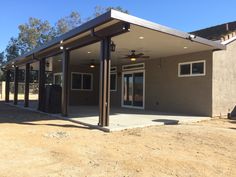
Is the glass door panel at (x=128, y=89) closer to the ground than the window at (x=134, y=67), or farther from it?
closer to the ground

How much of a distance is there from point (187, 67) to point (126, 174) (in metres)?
8.78

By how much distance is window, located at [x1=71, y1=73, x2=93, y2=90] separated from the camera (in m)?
18.2

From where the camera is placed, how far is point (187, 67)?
12109mm

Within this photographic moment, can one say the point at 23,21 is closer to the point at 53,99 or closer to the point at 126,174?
the point at 53,99

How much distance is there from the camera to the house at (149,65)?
8039mm

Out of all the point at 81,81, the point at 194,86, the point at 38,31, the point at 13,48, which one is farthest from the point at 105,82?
the point at 13,48

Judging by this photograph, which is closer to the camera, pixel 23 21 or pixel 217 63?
pixel 217 63

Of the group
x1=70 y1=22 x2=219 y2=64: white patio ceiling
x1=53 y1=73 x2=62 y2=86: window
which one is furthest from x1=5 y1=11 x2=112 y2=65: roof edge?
x1=53 y1=73 x2=62 y2=86: window

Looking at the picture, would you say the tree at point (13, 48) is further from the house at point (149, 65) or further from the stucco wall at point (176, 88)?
the stucco wall at point (176, 88)

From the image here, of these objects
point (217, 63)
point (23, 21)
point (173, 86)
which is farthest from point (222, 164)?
point (23, 21)

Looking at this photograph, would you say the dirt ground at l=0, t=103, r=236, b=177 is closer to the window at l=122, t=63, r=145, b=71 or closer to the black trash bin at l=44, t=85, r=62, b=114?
the black trash bin at l=44, t=85, r=62, b=114

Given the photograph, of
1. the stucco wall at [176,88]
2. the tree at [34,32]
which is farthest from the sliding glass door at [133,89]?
the tree at [34,32]

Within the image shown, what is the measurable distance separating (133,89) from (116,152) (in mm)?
10208

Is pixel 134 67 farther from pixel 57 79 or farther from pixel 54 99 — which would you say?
pixel 57 79
